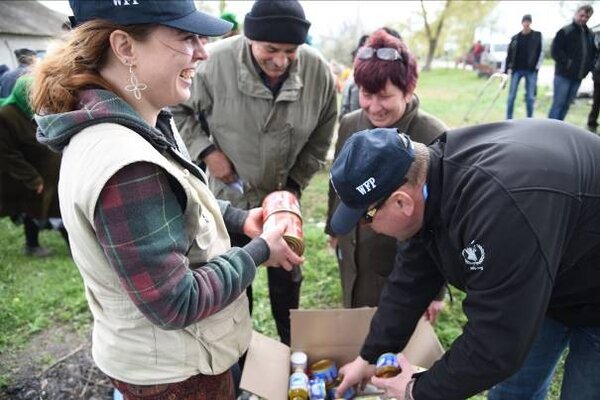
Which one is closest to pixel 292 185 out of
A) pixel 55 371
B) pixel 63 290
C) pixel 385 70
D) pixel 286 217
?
pixel 385 70

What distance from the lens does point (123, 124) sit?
1045mm

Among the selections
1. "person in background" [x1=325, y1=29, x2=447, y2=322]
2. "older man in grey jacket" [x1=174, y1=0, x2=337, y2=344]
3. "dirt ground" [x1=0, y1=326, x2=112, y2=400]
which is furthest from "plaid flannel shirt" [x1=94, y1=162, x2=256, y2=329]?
"dirt ground" [x1=0, y1=326, x2=112, y2=400]

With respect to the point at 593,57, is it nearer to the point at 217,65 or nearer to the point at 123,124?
the point at 217,65

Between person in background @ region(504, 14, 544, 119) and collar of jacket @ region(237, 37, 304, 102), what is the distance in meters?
5.53

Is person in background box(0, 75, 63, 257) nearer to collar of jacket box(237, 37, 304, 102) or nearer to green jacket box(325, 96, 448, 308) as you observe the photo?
collar of jacket box(237, 37, 304, 102)

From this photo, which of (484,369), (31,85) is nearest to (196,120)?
(31,85)

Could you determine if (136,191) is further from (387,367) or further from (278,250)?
(387,367)

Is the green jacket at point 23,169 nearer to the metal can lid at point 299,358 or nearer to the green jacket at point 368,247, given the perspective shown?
the green jacket at point 368,247

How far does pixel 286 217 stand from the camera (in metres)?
1.68

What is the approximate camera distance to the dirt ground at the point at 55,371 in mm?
2541

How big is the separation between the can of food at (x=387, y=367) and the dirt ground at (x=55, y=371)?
1670mm

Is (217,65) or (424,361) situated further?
(217,65)

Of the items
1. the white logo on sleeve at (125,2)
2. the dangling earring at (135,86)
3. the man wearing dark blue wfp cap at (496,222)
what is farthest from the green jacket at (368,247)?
the white logo on sleeve at (125,2)

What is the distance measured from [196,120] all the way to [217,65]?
0.35 metres
